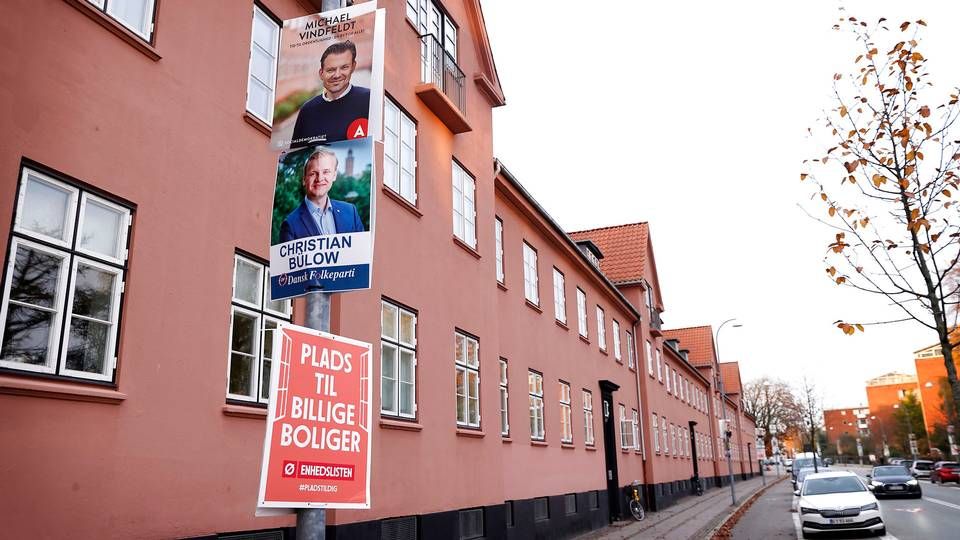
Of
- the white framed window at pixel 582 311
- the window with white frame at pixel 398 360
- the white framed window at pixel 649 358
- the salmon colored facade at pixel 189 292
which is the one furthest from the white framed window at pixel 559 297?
the white framed window at pixel 649 358

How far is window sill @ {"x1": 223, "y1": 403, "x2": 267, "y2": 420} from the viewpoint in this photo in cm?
734

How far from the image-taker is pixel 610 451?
1003 inches

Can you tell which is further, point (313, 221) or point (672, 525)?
point (672, 525)

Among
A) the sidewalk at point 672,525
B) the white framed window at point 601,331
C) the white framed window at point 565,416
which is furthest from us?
the white framed window at point 601,331

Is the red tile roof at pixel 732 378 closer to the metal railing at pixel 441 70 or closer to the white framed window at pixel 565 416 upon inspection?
the white framed window at pixel 565 416

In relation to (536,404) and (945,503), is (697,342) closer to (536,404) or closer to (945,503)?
(945,503)

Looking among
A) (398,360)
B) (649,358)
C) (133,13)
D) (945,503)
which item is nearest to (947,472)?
(945,503)

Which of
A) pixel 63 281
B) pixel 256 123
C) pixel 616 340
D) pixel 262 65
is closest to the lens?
pixel 63 281

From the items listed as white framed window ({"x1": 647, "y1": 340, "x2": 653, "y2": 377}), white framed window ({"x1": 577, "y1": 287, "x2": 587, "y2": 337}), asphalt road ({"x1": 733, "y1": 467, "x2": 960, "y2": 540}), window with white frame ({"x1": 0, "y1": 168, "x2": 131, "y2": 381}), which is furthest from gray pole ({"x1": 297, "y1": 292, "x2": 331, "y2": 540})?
white framed window ({"x1": 647, "y1": 340, "x2": 653, "y2": 377})

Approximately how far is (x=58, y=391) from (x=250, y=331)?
2.44m

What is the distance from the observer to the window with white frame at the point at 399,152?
1138 cm

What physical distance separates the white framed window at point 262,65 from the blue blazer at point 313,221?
4.36 meters

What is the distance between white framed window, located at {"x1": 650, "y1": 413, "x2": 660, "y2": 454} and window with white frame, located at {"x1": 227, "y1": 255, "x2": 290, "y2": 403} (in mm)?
26106

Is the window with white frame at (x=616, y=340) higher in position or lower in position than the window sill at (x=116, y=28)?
higher
